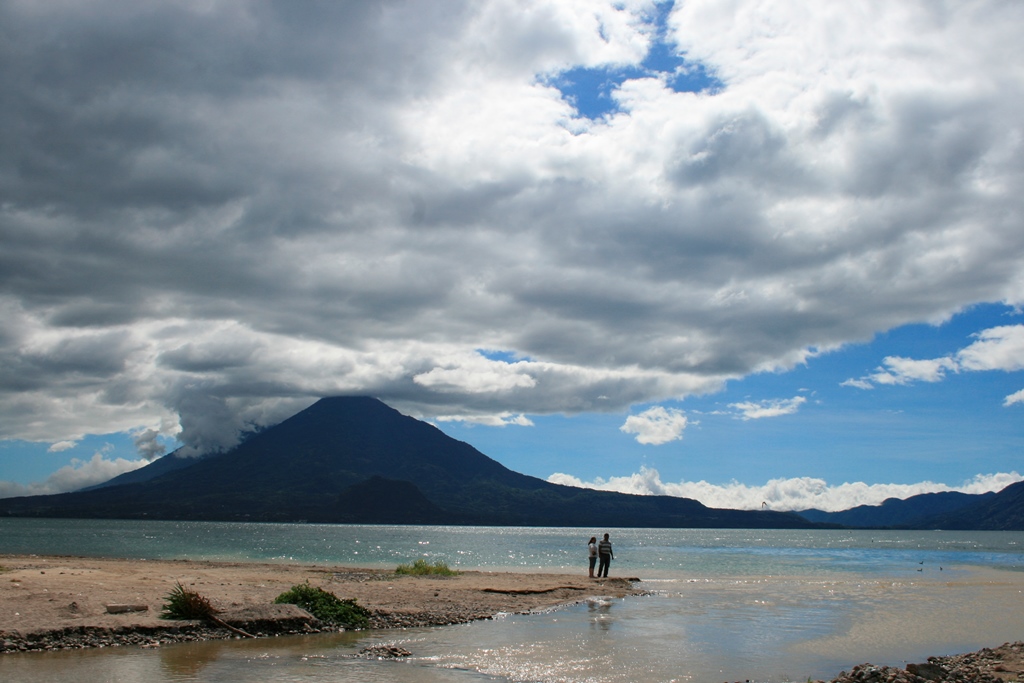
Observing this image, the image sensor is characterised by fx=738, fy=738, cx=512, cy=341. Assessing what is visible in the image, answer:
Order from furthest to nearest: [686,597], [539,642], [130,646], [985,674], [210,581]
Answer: [686,597] → [210,581] → [539,642] → [130,646] → [985,674]

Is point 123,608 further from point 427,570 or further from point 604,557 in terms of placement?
point 604,557

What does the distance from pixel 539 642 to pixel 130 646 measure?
31.6ft

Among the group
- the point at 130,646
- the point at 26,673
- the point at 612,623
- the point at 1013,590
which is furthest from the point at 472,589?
the point at 1013,590

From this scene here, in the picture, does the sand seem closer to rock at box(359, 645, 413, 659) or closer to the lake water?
the lake water

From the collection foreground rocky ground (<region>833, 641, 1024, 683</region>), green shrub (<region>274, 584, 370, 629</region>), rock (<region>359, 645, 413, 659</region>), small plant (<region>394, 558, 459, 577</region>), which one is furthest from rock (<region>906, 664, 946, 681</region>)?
small plant (<region>394, 558, 459, 577</region>)

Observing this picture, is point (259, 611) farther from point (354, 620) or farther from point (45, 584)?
point (45, 584)

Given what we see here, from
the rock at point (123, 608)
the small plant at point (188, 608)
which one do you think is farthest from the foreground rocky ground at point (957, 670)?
the rock at point (123, 608)

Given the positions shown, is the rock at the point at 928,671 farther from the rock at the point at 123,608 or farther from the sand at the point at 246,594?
the rock at the point at 123,608

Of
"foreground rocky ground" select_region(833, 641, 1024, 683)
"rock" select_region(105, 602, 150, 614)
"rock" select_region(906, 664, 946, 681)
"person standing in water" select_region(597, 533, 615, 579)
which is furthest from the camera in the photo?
"person standing in water" select_region(597, 533, 615, 579)

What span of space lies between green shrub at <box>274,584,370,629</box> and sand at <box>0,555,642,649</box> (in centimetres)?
46

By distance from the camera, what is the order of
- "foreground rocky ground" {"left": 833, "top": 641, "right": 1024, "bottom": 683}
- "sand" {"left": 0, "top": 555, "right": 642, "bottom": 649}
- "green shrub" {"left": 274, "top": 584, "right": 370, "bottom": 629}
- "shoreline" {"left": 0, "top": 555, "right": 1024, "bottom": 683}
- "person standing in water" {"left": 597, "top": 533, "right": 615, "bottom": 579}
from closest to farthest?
"foreground rocky ground" {"left": 833, "top": 641, "right": 1024, "bottom": 683} → "shoreline" {"left": 0, "top": 555, "right": 1024, "bottom": 683} → "sand" {"left": 0, "top": 555, "right": 642, "bottom": 649} → "green shrub" {"left": 274, "top": 584, "right": 370, "bottom": 629} → "person standing in water" {"left": 597, "top": 533, "right": 615, "bottom": 579}

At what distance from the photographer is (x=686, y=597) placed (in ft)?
104

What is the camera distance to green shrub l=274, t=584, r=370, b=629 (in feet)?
67.1

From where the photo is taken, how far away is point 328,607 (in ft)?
68.2
